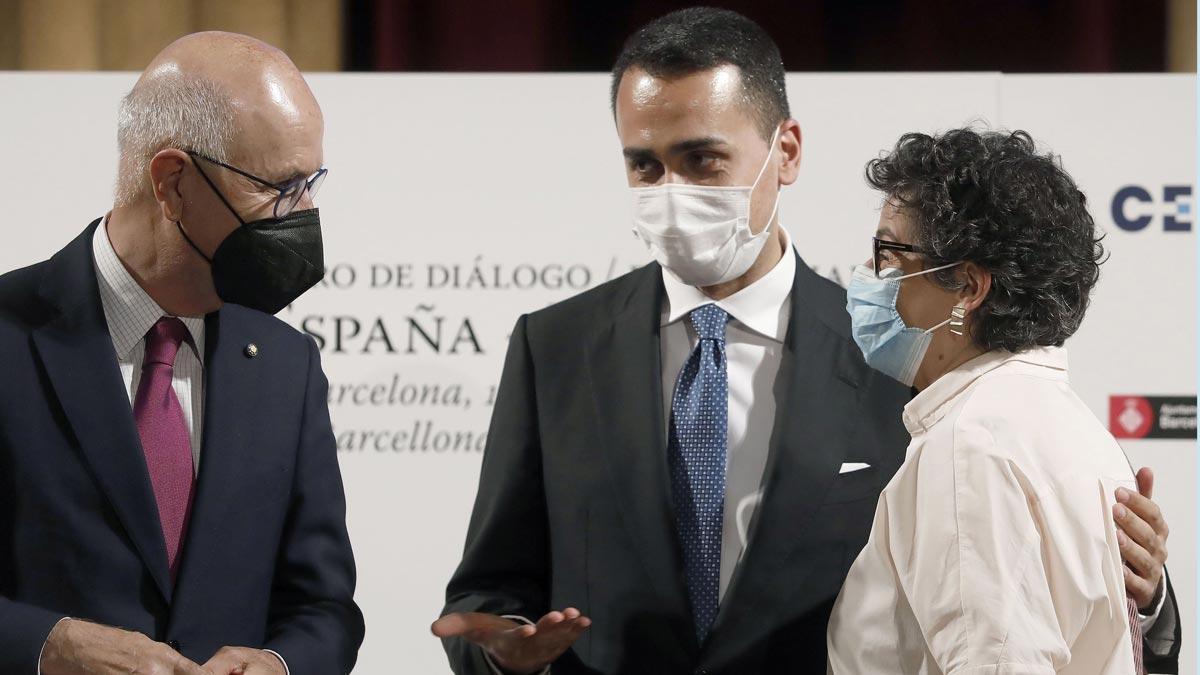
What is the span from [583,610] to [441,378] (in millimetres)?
1052

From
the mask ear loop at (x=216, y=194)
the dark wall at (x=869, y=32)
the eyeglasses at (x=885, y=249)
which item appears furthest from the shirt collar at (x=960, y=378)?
the dark wall at (x=869, y=32)

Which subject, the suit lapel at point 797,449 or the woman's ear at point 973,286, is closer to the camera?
the woman's ear at point 973,286

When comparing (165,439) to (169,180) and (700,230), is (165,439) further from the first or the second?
(700,230)

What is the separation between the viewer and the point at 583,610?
2.31 m

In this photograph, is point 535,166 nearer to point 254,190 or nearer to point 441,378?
point 441,378

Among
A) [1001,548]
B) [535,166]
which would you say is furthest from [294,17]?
[1001,548]

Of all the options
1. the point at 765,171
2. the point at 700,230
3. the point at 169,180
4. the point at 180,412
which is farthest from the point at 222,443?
the point at 765,171

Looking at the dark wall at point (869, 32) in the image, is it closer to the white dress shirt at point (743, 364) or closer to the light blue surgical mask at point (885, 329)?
the white dress shirt at point (743, 364)

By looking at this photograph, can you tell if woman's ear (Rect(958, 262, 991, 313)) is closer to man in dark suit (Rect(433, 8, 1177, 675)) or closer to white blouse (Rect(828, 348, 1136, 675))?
white blouse (Rect(828, 348, 1136, 675))

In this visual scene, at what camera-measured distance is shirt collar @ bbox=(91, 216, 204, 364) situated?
2.11 meters

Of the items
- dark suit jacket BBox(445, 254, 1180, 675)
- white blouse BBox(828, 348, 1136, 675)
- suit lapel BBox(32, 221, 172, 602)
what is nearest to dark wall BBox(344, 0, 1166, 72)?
dark suit jacket BBox(445, 254, 1180, 675)

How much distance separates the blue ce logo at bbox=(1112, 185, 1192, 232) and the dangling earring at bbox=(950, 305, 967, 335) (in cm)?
143

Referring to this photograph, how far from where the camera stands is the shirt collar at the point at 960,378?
2.01m

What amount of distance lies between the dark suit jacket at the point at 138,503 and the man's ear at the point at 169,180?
15 centimetres
